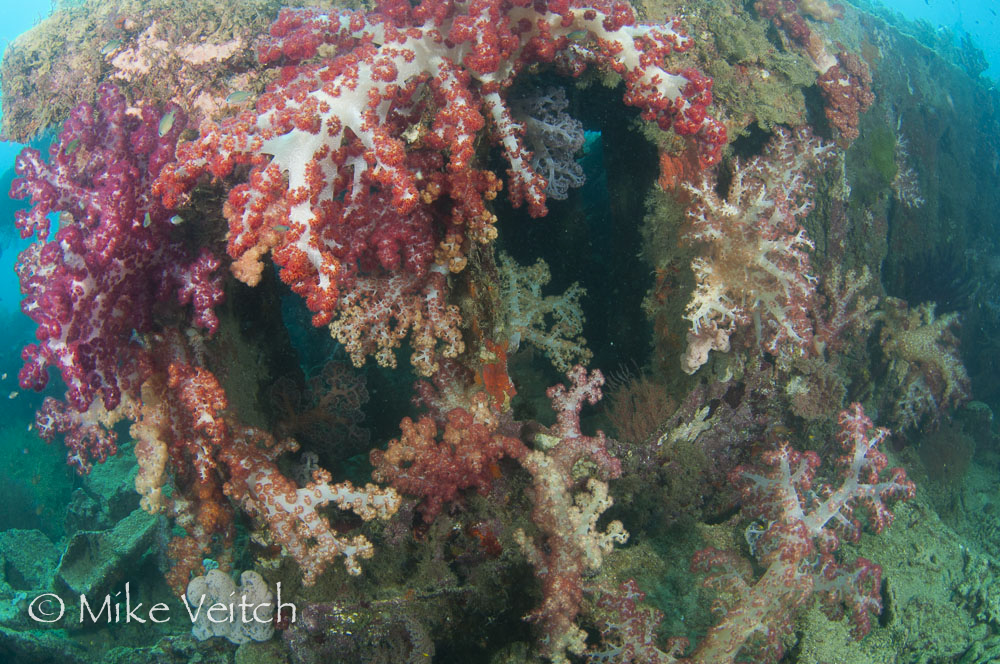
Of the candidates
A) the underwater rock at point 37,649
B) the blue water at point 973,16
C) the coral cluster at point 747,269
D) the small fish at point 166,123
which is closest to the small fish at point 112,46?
the small fish at point 166,123

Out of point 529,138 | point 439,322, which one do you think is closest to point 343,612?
point 439,322

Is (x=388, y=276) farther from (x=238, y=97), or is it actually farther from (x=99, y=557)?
(x=99, y=557)

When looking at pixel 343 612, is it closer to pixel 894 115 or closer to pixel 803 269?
pixel 803 269

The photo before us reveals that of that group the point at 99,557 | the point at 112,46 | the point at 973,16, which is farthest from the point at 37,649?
the point at 973,16

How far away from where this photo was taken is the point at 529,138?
158 inches

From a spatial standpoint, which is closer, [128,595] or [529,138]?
[529,138]

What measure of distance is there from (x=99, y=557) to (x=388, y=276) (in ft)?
22.5

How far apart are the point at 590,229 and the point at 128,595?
27.0 ft

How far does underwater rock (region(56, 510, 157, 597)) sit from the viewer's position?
6.40 metres

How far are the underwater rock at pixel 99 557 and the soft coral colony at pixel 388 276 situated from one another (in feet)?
13.6

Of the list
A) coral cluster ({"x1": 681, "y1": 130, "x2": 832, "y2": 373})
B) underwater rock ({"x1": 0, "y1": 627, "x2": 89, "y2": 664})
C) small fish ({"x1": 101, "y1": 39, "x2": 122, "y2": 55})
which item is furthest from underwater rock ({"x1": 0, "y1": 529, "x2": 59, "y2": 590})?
coral cluster ({"x1": 681, "y1": 130, "x2": 832, "y2": 373})

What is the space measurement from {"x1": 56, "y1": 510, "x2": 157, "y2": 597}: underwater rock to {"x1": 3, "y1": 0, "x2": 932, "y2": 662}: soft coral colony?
4.16 m

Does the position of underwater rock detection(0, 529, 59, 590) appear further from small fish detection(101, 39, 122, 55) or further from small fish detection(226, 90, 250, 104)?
small fish detection(226, 90, 250, 104)

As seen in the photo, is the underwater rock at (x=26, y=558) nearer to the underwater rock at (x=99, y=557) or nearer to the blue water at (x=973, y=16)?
the underwater rock at (x=99, y=557)
